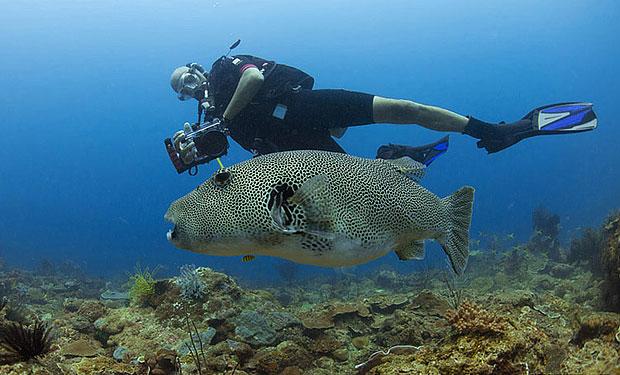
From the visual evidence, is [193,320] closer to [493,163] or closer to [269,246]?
[269,246]

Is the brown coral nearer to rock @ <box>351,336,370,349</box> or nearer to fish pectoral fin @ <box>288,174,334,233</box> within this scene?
fish pectoral fin @ <box>288,174,334,233</box>

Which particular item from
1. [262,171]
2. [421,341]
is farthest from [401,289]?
[262,171]

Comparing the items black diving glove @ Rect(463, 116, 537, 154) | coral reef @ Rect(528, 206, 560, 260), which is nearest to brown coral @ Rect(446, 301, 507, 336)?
black diving glove @ Rect(463, 116, 537, 154)

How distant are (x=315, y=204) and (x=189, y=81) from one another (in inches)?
247

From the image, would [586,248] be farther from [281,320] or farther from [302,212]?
[302,212]

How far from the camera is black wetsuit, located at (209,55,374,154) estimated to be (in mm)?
6895

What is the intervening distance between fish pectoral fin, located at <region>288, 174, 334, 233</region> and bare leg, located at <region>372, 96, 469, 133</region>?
13.2ft

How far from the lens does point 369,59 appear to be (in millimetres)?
89875

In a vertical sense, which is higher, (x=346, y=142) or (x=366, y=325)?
(x=346, y=142)

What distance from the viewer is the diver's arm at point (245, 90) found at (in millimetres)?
6488

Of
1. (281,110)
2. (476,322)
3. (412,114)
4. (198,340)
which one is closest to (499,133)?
(412,114)

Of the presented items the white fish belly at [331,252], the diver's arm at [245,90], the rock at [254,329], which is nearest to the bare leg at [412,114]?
the diver's arm at [245,90]

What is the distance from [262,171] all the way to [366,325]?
4.02 metres

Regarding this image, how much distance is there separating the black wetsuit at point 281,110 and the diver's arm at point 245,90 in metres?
0.30
